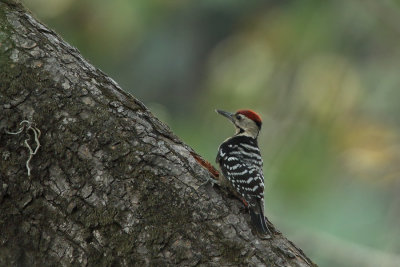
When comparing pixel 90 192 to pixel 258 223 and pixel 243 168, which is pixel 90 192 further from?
pixel 243 168

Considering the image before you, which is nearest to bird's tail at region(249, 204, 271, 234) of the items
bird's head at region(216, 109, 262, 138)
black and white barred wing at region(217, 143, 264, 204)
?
black and white barred wing at region(217, 143, 264, 204)

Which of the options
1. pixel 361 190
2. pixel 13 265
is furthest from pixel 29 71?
pixel 361 190

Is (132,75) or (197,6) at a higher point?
(197,6)

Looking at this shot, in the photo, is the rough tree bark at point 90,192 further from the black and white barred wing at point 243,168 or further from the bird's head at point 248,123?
the bird's head at point 248,123

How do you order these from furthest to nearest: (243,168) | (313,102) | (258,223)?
1. (313,102)
2. (243,168)
3. (258,223)

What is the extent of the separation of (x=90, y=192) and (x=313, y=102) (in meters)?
5.10

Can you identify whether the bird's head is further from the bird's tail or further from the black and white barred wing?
the bird's tail

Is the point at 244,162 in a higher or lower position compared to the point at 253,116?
lower

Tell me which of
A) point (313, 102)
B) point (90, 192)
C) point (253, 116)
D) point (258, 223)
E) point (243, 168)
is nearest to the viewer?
point (90, 192)

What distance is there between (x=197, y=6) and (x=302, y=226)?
8.05 metres

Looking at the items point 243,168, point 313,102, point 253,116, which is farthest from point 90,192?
point 313,102

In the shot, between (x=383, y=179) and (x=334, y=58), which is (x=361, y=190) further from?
(x=334, y=58)

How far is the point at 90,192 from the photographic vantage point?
2750mm

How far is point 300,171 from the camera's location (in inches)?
281
